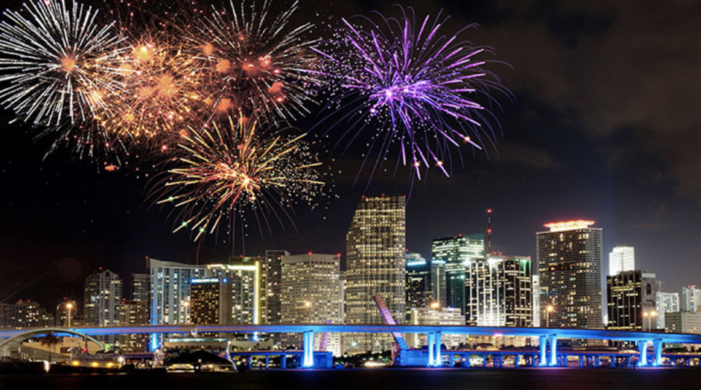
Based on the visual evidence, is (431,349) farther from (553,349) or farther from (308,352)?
(308,352)

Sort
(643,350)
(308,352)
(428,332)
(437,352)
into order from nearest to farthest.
→ (308,352) < (437,352) < (428,332) < (643,350)

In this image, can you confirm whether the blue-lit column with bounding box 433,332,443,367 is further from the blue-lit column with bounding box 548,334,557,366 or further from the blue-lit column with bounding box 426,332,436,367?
the blue-lit column with bounding box 548,334,557,366

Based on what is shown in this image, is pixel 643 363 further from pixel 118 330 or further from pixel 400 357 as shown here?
pixel 118 330

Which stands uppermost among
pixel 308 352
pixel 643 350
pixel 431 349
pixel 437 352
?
pixel 431 349

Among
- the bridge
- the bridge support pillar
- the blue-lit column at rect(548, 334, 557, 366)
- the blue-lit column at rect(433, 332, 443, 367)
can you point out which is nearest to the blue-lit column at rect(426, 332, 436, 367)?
the bridge

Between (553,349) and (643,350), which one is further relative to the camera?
(643,350)

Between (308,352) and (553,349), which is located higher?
(553,349)

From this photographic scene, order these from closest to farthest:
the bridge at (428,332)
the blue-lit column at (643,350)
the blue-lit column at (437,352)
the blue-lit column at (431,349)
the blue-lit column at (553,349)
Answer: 1. the bridge at (428,332)
2. the blue-lit column at (437,352)
3. the blue-lit column at (553,349)
4. the blue-lit column at (431,349)
5. the blue-lit column at (643,350)

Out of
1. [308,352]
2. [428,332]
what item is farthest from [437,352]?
[308,352]

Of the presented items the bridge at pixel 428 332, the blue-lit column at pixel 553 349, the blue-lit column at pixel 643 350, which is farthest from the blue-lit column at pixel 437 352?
the blue-lit column at pixel 643 350

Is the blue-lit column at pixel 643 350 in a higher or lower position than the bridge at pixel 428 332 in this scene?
lower

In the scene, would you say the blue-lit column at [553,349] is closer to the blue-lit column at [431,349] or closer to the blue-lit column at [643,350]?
the blue-lit column at [643,350]

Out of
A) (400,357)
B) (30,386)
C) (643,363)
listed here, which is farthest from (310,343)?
(30,386)
